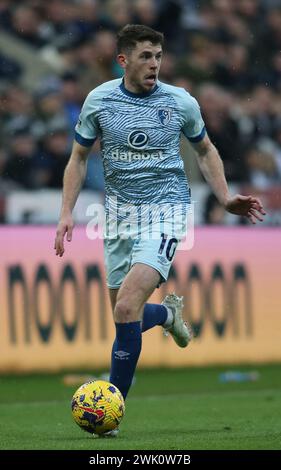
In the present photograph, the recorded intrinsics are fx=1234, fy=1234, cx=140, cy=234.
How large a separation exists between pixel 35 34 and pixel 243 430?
9482mm

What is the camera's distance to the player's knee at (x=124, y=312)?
772 centimetres

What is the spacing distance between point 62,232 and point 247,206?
121 centimetres

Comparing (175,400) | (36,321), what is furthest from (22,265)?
(175,400)

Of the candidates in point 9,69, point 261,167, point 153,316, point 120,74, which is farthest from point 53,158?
point 153,316

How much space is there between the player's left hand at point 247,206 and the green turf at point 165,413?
140 centimetres

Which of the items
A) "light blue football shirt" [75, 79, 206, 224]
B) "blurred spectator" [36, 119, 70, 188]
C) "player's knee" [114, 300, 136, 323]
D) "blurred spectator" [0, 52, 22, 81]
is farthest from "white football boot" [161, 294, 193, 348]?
"blurred spectator" [0, 52, 22, 81]

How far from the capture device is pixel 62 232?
7.95 metres

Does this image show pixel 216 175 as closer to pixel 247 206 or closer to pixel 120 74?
pixel 247 206

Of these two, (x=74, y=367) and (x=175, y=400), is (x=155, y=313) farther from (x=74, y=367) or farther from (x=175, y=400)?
(x=74, y=367)

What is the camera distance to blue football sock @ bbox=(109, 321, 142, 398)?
7.80 metres

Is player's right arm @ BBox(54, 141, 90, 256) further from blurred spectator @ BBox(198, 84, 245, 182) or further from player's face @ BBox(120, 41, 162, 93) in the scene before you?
blurred spectator @ BBox(198, 84, 245, 182)

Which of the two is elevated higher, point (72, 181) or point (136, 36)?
point (136, 36)

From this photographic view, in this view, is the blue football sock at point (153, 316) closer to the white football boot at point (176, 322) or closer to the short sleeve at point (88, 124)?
the white football boot at point (176, 322)

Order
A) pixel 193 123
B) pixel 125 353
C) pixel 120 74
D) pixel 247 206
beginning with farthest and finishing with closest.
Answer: pixel 120 74 → pixel 193 123 → pixel 247 206 → pixel 125 353
